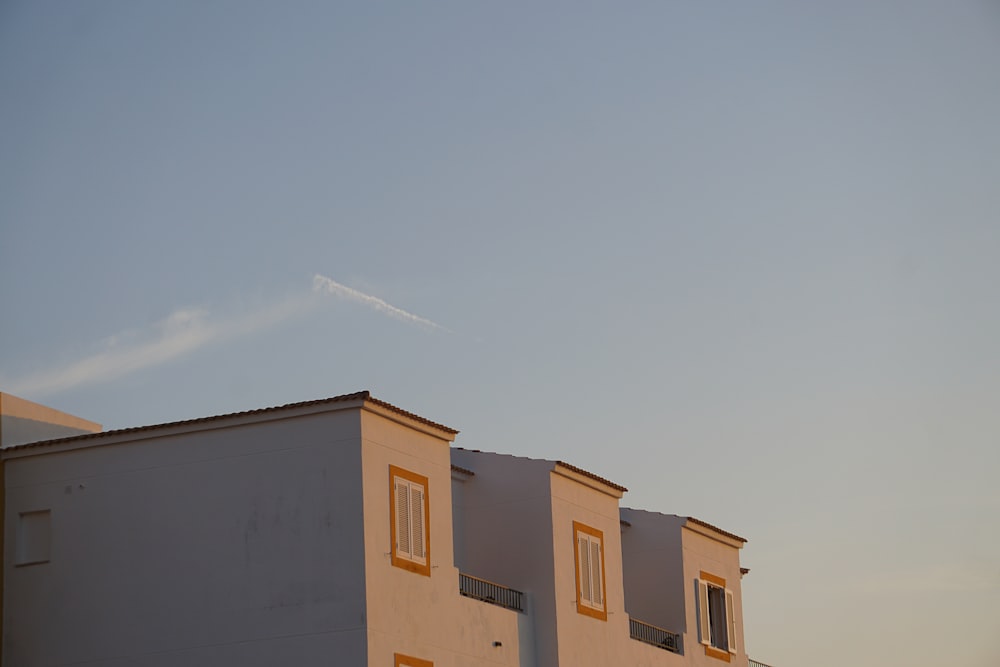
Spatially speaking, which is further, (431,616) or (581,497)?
(581,497)

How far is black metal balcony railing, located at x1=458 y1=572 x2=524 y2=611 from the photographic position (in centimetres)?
3831

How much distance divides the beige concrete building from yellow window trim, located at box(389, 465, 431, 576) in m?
0.04

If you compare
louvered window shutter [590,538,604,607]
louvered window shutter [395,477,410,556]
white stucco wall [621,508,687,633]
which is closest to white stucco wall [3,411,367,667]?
louvered window shutter [395,477,410,556]

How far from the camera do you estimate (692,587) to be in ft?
159

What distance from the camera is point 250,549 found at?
112 ft

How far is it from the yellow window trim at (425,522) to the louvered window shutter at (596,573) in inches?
298

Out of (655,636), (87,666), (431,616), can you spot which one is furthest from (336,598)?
(655,636)

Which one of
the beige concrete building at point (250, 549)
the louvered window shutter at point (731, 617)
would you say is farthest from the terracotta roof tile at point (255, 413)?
the louvered window shutter at point (731, 617)

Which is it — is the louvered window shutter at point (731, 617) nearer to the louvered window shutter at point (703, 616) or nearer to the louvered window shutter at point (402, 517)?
the louvered window shutter at point (703, 616)

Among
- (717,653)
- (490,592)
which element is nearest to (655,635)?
(717,653)

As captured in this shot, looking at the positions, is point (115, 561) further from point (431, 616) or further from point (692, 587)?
point (692, 587)

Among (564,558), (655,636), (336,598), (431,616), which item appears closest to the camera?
(336,598)

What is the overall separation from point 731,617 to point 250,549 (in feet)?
68.4

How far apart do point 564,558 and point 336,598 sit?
921cm
